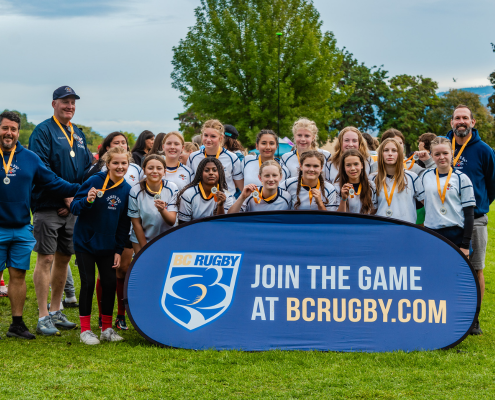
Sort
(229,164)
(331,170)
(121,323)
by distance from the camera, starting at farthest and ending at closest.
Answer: (229,164) < (331,170) < (121,323)

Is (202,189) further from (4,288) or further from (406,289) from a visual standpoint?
(4,288)

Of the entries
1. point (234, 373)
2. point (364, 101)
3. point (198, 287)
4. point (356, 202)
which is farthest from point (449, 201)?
point (364, 101)

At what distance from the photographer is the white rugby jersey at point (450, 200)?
198 inches

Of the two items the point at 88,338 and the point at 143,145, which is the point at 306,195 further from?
the point at 143,145

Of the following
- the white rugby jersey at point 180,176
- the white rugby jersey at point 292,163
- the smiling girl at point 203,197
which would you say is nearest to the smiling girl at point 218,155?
the white rugby jersey at point 180,176

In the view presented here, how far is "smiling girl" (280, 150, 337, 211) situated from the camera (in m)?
5.02

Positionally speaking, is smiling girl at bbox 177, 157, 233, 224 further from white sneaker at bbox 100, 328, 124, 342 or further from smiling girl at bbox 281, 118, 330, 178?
white sneaker at bbox 100, 328, 124, 342

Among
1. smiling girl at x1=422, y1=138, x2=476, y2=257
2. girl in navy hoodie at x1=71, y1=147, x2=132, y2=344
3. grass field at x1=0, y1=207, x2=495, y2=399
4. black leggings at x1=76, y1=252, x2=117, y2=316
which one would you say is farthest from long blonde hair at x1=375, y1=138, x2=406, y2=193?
black leggings at x1=76, y1=252, x2=117, y2=316

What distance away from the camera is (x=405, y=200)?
16.6 ft

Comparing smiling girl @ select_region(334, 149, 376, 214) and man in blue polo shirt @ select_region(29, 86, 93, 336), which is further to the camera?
man in blue polo shirt @ select_region(29, 86, 93, 336)

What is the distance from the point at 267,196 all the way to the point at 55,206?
2.29 m

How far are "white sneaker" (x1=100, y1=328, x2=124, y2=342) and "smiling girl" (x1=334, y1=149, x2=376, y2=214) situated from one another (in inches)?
97.3

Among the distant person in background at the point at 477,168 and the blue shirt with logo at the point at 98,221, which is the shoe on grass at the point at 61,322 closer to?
the blue shirt with logo at the point at 98,221

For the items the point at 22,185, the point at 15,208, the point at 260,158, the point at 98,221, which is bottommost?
the point at 98,221
